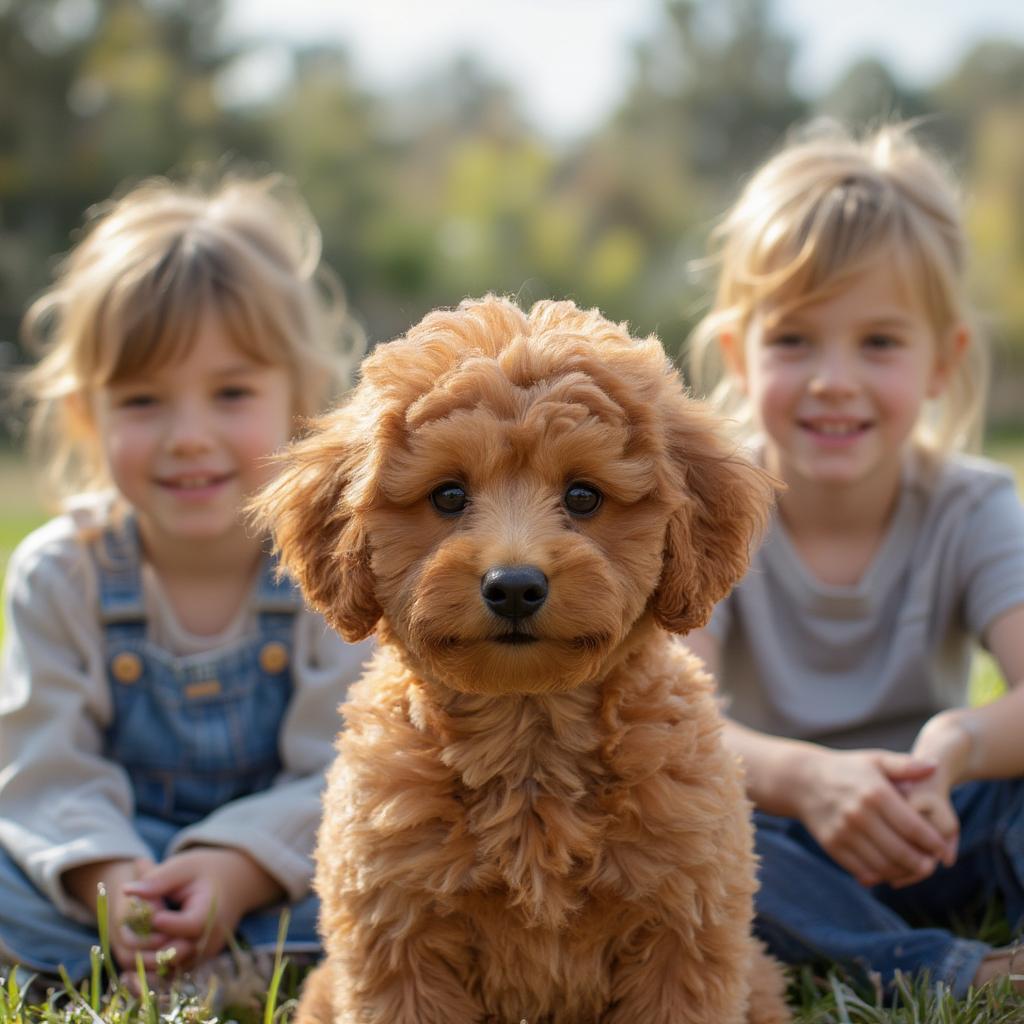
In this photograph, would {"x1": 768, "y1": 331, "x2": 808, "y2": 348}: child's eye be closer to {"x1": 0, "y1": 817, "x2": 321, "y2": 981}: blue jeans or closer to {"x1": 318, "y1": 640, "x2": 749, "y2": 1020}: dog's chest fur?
{"x1": 318, "y1": 640, "x2": 749, "y2": 1020}: dog's chest fur

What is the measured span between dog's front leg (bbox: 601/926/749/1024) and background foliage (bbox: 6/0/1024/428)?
89.2ft

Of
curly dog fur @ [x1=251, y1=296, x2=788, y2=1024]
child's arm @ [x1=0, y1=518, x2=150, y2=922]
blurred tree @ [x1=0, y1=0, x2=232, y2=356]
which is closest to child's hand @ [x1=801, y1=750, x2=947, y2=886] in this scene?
curly dog fur @ [x1=251, y1=296, x2=788, y2=1024]

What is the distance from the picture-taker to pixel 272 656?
4.40 meters

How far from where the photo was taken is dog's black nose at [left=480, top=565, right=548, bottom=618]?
2.43 metres

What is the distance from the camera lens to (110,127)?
36.8m

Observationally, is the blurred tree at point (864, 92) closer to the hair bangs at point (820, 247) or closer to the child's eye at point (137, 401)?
the hair bangs at point (820, 247)

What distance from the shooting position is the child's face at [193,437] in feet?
14.2

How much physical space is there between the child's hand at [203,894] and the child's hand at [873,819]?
1.65 m

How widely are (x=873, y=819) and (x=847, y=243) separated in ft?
6.14

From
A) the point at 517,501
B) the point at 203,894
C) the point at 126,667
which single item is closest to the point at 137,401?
the point at 126,667

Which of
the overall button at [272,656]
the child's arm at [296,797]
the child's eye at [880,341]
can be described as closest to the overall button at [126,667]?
the overall button at [272,656]

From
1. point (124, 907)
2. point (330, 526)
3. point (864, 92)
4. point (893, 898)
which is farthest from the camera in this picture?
point (864, 92)

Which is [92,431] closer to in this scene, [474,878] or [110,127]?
[474,878]

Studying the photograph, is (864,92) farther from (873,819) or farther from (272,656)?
(873,819)
